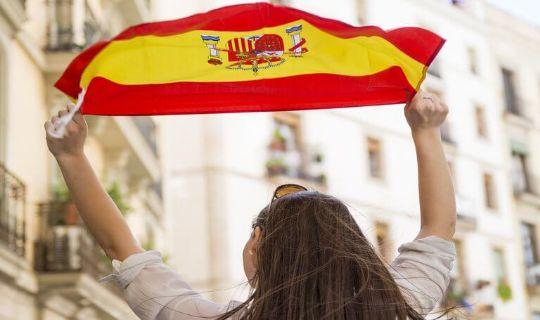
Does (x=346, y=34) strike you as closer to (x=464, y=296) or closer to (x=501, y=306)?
(x=464, y=296)

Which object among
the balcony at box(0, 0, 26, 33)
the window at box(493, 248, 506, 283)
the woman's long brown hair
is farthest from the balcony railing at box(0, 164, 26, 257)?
the window at box(493, 248, 506, 283)

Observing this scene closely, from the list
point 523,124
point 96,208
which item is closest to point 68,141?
point 96,208

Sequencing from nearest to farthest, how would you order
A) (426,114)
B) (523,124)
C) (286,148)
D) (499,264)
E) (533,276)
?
(426,114)
(286,148)
(499,264)
(533,276)
(523,124)

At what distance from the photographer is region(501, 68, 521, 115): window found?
3922 centimetres

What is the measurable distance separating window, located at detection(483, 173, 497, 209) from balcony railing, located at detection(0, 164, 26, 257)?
75.3 feet

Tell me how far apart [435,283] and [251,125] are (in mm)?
25916

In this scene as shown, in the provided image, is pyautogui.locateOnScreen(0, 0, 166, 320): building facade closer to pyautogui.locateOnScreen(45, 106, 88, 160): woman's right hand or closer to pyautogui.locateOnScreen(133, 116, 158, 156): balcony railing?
pyautogui.locateOnScreen(133, 116, 158, 156): balcony railing

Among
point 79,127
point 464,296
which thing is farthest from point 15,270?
point 464,296

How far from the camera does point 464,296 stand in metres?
32.3

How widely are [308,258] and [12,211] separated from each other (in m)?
13.1

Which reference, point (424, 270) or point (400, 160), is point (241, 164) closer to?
point (400, 160)

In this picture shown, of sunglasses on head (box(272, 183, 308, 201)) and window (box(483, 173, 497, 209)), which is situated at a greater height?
sunglasses on head (box(272, 183, 308, 201))

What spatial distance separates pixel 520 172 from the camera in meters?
38.8

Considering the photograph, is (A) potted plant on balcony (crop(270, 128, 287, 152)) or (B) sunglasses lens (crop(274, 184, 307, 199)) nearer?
(B) sunglasses lens (crop(274, 184, 307, 199))
